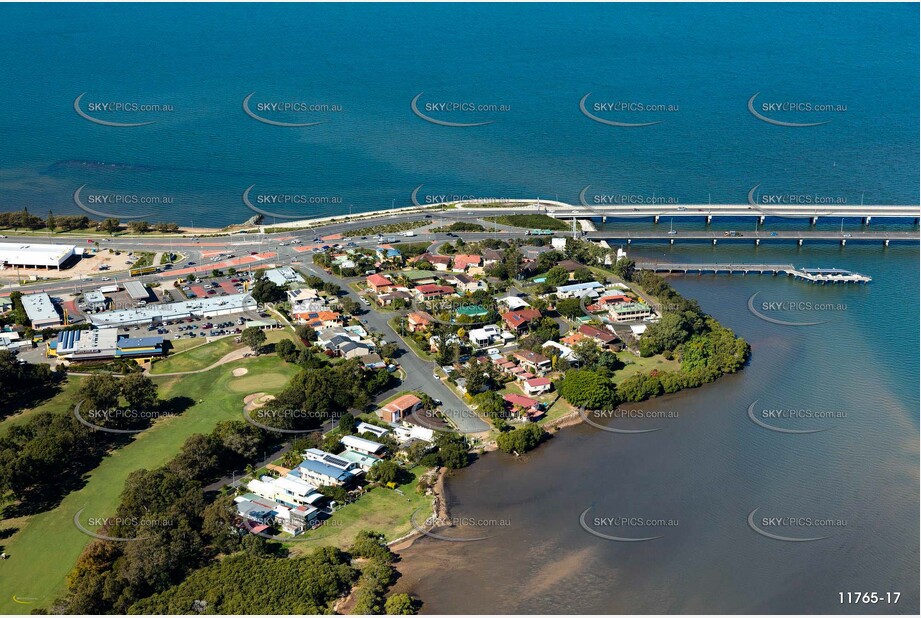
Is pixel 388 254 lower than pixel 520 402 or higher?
higher

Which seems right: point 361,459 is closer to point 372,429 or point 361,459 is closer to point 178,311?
point 372,429

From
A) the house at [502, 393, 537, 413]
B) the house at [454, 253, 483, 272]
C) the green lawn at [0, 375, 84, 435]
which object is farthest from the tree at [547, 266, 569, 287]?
the green lawn at [0, 375, 84, 435]

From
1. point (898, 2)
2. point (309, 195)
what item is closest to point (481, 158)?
point (309, 195)

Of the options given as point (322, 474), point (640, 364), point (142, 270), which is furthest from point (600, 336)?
point (142, 270)

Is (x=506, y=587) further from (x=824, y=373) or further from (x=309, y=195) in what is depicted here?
(x=309, y=195)

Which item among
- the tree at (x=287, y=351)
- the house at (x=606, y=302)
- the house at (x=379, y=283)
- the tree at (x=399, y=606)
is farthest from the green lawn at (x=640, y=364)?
the tree at (x=399, y=606)

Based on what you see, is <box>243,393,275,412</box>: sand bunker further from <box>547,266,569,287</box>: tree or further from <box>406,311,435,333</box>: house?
<box>547,266,569,287</box>: tree
